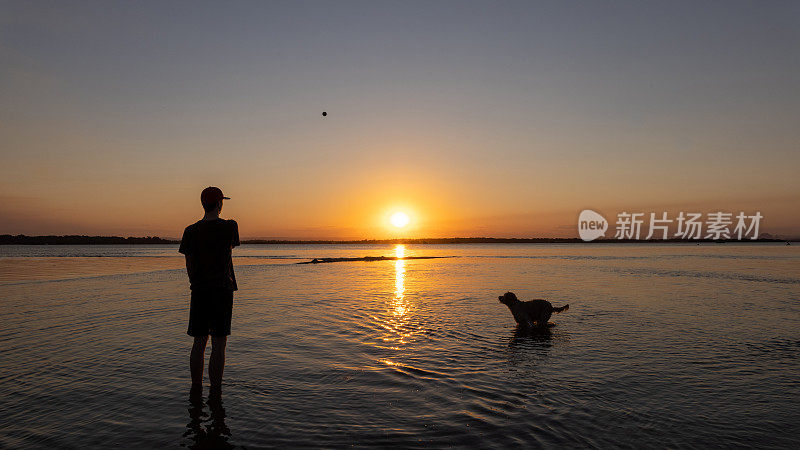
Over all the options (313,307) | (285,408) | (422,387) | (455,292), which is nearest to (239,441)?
(285,408)

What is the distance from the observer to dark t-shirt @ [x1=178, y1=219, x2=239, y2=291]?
20.5 ft

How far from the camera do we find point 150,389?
22.1ft

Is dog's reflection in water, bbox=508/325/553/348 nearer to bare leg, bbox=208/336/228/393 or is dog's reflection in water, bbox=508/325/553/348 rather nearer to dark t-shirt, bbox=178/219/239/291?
bare leg, bbox=208/336/228/393

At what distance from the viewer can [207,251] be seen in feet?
→ 20.6

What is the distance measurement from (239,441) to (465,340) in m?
6.15

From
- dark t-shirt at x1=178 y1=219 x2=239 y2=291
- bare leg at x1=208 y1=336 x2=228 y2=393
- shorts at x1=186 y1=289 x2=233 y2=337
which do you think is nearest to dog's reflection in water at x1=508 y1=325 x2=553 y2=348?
bare leg at x1=208 y1=336 x2=228 y2=393

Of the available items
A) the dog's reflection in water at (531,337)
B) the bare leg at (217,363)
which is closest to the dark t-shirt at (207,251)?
the bare leg at (217,363)

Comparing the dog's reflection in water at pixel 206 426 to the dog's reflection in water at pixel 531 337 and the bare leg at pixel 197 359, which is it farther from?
the dog's reflection in water at pixel 531 337

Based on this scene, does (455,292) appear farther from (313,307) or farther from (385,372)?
(385,372)

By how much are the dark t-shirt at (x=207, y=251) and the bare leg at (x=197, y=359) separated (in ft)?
2.59

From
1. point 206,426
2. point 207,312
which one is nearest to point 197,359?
point 207,312

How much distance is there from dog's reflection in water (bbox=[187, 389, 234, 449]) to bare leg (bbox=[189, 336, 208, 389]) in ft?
0.69

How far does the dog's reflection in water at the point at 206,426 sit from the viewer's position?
492 centimetres

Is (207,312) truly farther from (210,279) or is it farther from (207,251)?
(207,251)
